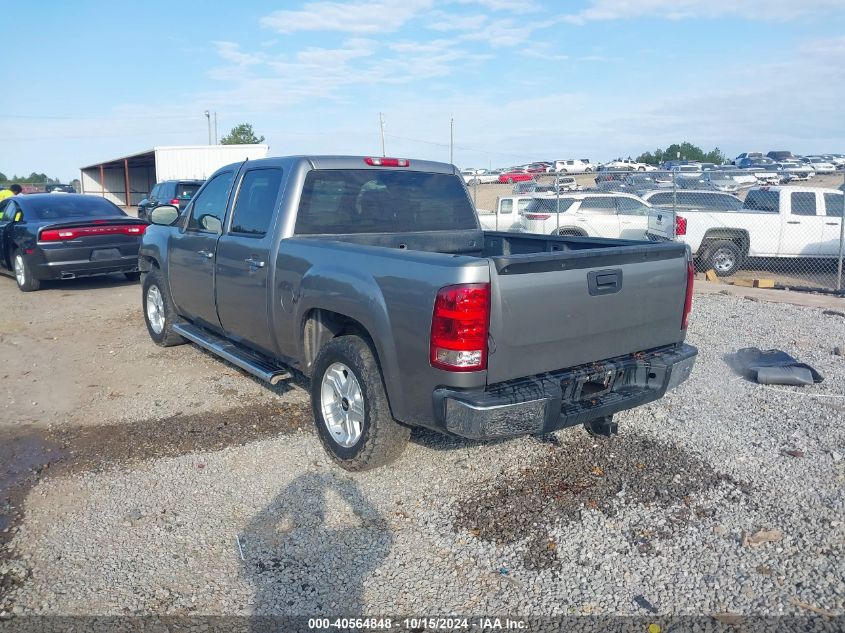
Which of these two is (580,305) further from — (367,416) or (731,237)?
(731,237)

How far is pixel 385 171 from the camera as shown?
557cm

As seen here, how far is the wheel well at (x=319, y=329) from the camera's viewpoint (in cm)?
460

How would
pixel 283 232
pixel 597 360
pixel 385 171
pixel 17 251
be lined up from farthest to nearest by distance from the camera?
pixel 17 251
pixel 385 171
pixel 283 232
pixel 597 360

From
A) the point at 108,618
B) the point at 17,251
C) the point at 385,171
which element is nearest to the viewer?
the point at 108,618

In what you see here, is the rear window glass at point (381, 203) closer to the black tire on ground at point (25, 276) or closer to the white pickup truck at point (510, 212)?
the black tire on ground at point (25, 276)

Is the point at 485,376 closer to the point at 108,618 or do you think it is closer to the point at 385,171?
the point at 108,618

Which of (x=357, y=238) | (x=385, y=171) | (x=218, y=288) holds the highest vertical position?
(x=385, y=171)

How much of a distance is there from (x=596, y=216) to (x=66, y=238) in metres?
10.0

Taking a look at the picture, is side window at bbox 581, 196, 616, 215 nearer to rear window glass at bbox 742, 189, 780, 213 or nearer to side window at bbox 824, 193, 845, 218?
rear window glass at bbox 742, 189, 780, 213

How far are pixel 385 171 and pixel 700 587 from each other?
3.64 m

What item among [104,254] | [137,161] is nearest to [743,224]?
[104,254]

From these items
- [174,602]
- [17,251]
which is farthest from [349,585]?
[17,251]

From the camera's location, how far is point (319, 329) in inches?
190

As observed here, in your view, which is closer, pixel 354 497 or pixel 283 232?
pixel 354 497
